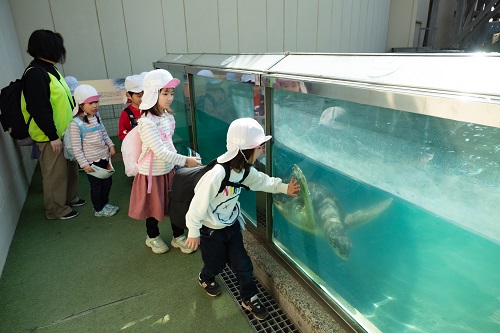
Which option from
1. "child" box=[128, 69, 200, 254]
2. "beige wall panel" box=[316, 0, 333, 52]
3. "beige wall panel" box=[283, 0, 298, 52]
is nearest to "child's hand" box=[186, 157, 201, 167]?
"child" box=[128, 69, 200, 254]

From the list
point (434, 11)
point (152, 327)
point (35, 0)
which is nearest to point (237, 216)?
point (152, 327)

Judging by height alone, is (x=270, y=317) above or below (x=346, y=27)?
below

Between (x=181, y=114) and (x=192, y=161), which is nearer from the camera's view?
(x=192, y=161)

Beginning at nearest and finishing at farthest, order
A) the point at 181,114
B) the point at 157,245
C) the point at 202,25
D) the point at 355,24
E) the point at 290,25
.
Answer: the point at 157,245, the point at 181,114, the point at 202,25, the point at 290,25, the point at 355,24

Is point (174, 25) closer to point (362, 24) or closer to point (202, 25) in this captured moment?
point (202, 25)

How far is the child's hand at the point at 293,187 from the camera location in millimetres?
1885

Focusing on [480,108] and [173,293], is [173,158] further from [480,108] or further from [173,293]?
[480,108]

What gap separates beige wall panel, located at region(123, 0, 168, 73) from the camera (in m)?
5.53

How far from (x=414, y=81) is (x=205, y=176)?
1.03 metres

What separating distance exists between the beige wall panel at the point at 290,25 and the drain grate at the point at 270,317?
608cm

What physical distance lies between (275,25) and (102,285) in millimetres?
6185

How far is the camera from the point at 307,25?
7.30 meters

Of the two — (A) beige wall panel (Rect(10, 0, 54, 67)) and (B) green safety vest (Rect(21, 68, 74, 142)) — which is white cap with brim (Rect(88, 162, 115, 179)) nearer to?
(B) green safety vest (Rect(21, 68, 74, 142))

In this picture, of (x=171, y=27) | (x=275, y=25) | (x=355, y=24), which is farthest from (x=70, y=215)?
(x=355, y=24)
